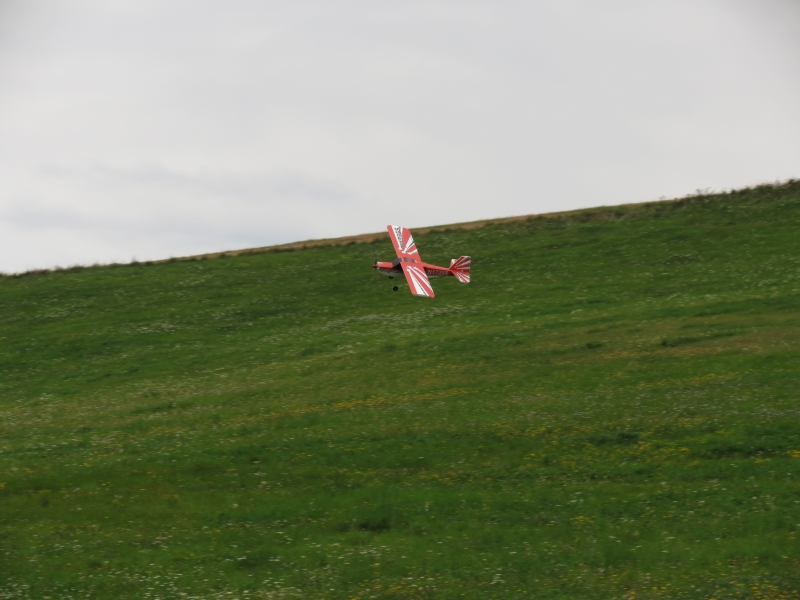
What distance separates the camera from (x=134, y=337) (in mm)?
49156

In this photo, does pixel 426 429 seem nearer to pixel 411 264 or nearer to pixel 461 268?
pixel 411 264

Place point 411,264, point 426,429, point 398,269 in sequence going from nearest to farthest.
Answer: point 426,429, point 411,264, point 398,269

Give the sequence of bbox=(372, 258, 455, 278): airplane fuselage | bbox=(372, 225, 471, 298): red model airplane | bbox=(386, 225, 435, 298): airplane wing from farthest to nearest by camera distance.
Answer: bbox=(372, 258, 455, 278): airplane fuselage → bbox=(372, 225, 471, 298): red model airplane → bbox=(386, 225, 435, 298): airplane wing

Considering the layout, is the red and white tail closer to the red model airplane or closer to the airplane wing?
the red model airplane

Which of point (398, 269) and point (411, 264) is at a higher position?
point (411, 264)

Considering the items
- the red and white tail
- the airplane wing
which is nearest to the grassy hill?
the red and white tail

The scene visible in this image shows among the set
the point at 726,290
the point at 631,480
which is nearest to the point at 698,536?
the point at 631,480

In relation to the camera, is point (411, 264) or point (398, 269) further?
point (398, 269)

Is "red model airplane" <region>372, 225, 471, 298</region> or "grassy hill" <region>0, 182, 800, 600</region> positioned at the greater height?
"red model airplane" <region>372, 225, 471, 298</region>

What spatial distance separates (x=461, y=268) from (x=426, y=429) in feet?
62.7

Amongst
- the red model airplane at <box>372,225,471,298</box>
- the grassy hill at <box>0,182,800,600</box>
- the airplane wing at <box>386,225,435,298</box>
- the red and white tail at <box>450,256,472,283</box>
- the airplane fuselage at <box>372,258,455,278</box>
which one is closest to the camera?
the grassy hill at <box>0,182,800,600</box>

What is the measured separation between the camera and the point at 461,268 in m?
48.0

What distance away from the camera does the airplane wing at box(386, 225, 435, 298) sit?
4006cm

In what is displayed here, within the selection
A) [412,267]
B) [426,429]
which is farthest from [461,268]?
[426,429]
